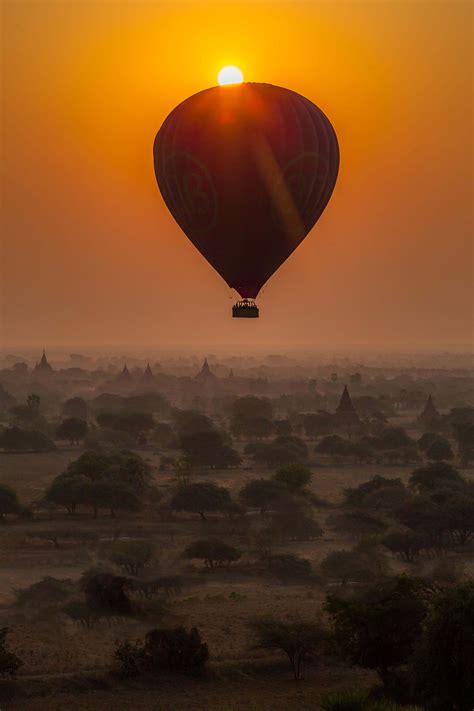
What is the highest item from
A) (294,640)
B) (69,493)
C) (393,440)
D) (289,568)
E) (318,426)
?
(318,426)

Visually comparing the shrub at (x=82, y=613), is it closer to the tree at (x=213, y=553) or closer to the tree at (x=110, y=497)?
the tree at (x=213, y=553)

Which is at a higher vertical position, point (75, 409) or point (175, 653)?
point (75, 409)

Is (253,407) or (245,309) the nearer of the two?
(245,309)

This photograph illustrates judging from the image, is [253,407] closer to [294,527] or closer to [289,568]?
[294,527]

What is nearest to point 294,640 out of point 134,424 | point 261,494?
point 261,494

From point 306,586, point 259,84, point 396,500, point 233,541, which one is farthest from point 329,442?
point 259,84

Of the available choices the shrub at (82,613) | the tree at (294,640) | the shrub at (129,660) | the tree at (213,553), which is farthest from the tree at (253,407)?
the shrub at (129,660)

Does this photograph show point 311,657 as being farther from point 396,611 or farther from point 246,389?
point 246,389
